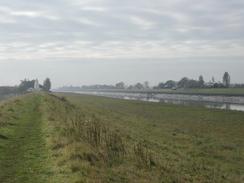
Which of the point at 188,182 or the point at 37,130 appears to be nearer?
the point at 188,182

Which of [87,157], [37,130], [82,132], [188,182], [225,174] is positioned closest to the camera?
[188,182]

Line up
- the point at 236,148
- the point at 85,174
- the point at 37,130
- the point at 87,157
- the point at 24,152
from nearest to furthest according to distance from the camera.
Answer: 1. the point at 85,174
2. the point at 87,157
3. the point at 24,152
4. the point at 236,148
5. the point at 37,130

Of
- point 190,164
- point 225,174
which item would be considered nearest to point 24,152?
point 190,164

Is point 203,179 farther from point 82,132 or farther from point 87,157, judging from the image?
point 82,132

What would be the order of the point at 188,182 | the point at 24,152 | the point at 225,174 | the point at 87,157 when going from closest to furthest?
the point at 188,182, the point at 87,157, the point at 225,174, the point at 24,152

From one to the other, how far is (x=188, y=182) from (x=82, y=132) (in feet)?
25.8

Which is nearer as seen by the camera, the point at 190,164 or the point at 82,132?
the point at 190,164

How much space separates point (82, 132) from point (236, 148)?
331 inches

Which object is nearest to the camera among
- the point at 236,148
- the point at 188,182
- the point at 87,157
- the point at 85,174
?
the point at 85,174

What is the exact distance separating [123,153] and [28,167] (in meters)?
3.90

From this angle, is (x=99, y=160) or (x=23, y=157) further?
(x=23, y=157)

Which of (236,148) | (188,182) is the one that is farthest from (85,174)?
(236,148)

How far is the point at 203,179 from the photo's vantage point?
14.2 metres

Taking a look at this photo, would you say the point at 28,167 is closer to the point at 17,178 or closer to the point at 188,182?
the point at 17,178
